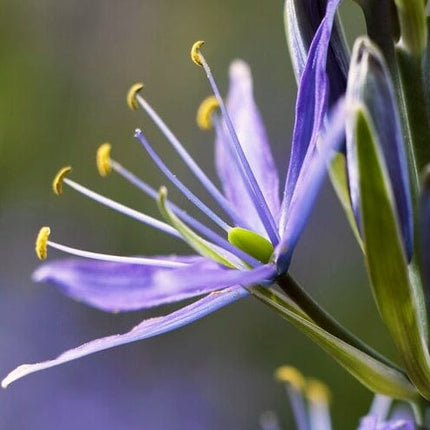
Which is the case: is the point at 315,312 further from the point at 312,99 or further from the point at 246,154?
the point at 246,154

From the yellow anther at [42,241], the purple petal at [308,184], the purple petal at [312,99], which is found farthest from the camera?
the yellow anther at [42,241]

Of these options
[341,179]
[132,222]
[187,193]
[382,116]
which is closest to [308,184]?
[382,116]

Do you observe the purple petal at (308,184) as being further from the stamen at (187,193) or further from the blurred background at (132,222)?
the blurred background at (132,222)

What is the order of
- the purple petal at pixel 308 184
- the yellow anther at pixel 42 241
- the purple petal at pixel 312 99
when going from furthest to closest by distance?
the yellow anther at pixel 42 241 < the purple petal at pixel 312 99 < the purple petal at pixel 308 184

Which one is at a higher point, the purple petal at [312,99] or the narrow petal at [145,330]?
the purple petal at [312,99]

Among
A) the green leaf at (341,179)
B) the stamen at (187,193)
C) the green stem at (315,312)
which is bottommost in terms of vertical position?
the green stem at (315,312)

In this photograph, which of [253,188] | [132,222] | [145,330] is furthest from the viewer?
[132,222]

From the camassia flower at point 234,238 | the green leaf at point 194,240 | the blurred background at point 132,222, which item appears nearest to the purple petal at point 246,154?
the camassia flower at point 234,238
